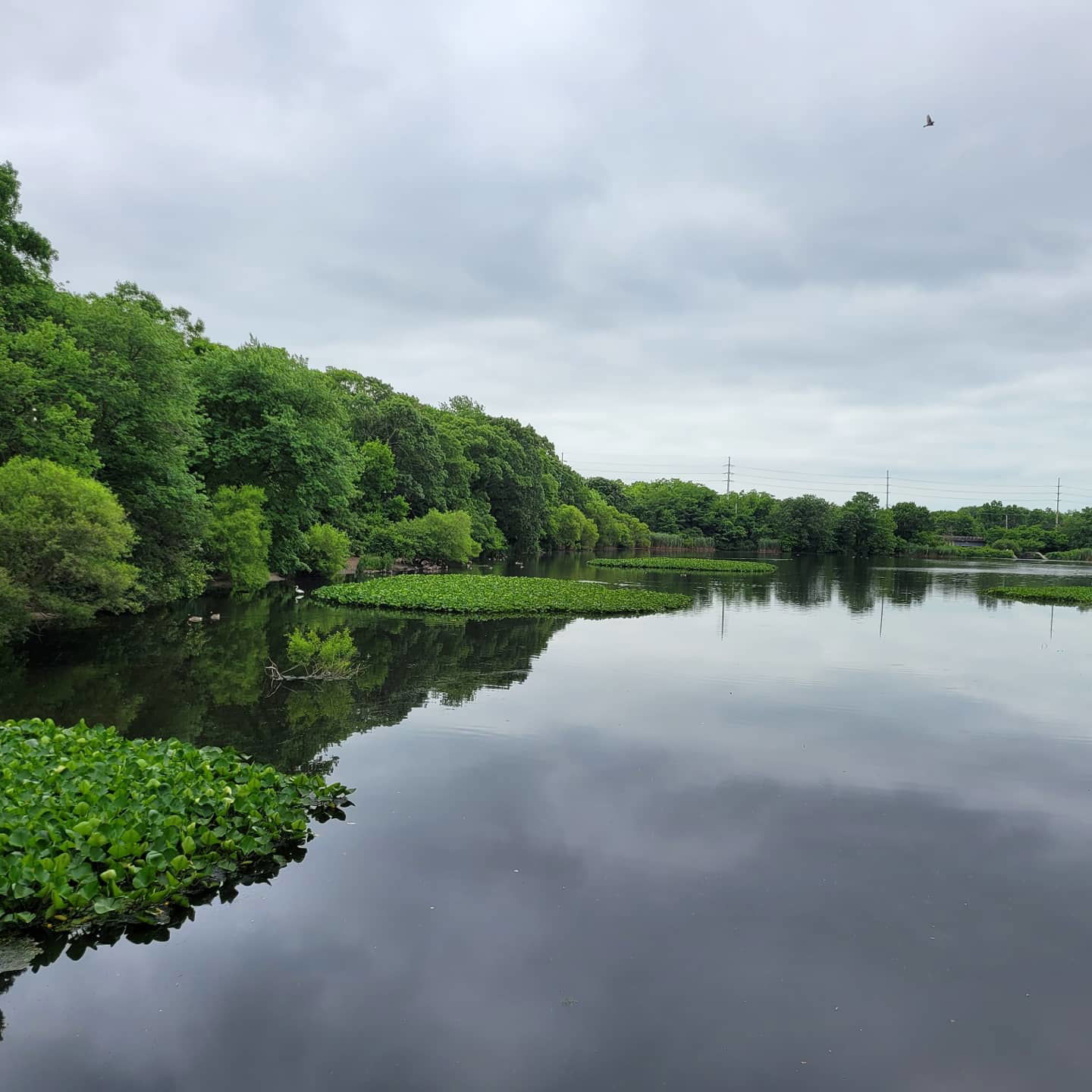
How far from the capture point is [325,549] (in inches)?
1609

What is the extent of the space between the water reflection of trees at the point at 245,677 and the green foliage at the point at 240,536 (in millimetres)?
5828

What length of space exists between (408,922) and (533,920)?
1.16 m

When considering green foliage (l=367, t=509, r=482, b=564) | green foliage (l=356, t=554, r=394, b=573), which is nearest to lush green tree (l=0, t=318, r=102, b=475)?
green foliage (l=356, t=554, r=394, b=573)

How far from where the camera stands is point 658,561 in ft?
210

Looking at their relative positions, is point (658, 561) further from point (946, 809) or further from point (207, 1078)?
point (207, 1078)

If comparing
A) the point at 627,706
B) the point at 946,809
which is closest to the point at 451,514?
the point at 627,706

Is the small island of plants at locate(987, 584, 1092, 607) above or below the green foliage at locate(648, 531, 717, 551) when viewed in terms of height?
below

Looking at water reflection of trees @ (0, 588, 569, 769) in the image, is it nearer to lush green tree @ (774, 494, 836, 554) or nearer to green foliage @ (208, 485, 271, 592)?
green foliage @ (208, 485, 271, 592)

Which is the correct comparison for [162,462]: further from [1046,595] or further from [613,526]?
[613,526]

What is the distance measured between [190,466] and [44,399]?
1384 cm

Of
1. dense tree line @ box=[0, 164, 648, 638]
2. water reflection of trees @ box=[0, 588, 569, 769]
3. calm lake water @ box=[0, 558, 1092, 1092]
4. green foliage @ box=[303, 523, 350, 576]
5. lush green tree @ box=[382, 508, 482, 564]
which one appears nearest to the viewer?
calm lake water @ box=[0, 558, 1092, 1092]

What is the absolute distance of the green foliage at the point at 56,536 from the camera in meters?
16.2

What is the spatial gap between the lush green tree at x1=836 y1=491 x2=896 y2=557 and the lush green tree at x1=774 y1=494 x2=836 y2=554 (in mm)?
1682

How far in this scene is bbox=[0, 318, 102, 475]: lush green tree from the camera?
20.1 meters
